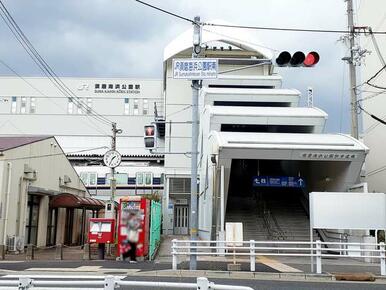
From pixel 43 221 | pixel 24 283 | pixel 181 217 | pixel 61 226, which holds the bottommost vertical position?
pixel 24 283

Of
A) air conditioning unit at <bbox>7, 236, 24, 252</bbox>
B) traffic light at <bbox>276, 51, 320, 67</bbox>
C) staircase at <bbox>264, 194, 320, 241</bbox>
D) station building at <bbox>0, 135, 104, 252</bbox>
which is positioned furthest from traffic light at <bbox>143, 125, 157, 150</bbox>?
staircase at <bbox>264, 194, 320, 241</bbox>

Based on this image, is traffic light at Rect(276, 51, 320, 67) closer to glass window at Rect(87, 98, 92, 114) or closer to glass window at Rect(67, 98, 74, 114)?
glass window at Rect(87, 98, 92, 114)

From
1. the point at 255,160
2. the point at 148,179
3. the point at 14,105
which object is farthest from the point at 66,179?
the point at 14,105

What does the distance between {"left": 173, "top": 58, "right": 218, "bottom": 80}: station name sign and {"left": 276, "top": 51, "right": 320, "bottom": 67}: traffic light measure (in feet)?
7.29

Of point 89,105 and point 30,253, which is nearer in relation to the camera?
point 30,253

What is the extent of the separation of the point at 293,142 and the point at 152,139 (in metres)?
10.1

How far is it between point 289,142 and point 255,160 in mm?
11963

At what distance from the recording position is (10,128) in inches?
2486

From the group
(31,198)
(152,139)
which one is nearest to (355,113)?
(152,139)

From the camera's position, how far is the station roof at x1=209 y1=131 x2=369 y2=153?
2402 cm

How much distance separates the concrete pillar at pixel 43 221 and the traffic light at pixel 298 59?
1781 cm

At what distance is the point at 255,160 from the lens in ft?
120

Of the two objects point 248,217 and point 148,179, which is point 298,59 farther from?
point 148,179

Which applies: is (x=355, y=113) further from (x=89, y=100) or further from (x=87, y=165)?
(x=89, y=100)
